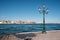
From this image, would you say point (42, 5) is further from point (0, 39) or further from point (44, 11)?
point (0, 39)

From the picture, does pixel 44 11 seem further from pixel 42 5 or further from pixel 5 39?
pixel 5 39

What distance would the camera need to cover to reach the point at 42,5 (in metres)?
14.9

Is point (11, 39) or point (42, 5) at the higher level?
point (42, 5)

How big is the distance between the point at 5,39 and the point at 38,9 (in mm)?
7244

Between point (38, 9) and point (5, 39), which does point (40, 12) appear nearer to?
point (38, 9)

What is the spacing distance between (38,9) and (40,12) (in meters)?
0.46

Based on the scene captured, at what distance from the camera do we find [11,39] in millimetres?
9141

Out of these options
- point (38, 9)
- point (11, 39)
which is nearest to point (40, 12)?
point (38, 9)

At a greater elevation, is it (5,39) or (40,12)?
(40,12)

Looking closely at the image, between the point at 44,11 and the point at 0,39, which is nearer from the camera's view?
the point at 0,39

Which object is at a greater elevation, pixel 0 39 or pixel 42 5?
pixel 42 5

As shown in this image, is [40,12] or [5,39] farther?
[40,12]

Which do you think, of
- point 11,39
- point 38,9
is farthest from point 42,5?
point 11,39

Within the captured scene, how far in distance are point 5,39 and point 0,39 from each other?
50cm
